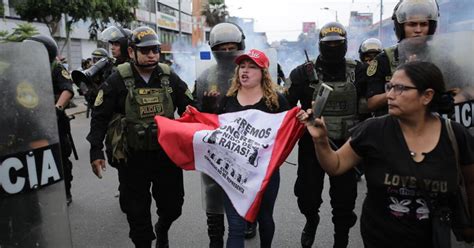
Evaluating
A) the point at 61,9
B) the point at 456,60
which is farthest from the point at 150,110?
the point at 61,9

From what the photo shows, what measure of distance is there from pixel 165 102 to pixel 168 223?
3.37ft

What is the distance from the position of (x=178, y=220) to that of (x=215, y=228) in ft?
4.14

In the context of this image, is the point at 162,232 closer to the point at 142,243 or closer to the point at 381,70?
the point at 142,243

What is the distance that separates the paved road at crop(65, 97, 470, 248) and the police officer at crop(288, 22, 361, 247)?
0.63 meters

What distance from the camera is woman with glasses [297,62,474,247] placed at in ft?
A: 6.77

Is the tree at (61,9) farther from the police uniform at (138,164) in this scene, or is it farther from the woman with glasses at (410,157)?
the woman with glasses at (410,157)

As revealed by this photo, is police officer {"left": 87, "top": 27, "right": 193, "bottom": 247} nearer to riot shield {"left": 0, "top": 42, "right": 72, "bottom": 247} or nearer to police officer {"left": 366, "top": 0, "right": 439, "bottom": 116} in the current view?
riot shield {"left": 0, "top": 42, "right": 72, "bottom": 247}

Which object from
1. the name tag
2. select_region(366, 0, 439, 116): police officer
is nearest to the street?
the name tag

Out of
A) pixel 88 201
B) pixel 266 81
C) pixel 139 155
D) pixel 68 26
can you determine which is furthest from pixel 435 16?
pixel 68 26

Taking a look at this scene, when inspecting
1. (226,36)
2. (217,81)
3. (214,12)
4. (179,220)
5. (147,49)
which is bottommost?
(179,220)

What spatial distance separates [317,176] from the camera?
139 inches

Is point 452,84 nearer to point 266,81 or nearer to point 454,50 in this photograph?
point 454,50

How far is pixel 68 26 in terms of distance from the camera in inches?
766

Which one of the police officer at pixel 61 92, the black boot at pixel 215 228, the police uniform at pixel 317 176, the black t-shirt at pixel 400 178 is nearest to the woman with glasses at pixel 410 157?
the black t-shirt at pixel 400 178
